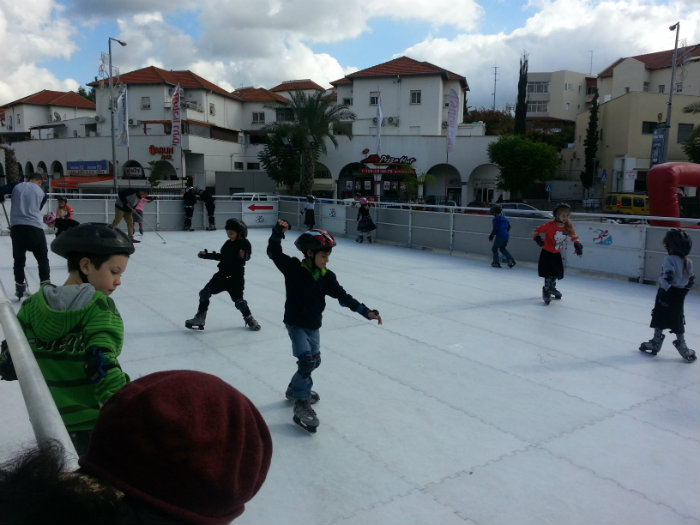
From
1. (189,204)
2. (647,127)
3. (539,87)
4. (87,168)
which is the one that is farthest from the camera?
(539,87)

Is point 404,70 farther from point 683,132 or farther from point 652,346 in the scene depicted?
point 652,346

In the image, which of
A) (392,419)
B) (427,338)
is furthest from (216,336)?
(392,419)

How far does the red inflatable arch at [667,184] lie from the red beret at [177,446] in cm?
1633

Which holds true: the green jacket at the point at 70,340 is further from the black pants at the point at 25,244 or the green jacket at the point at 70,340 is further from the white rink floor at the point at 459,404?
the black pants at the point at 25,244

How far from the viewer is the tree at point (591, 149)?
40.8 m

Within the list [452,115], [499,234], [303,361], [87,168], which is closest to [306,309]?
[303,361]

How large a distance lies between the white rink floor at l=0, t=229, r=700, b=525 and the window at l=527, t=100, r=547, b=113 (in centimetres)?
6228

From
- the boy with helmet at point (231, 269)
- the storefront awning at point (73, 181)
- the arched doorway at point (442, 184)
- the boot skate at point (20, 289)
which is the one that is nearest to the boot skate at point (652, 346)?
the boy with helmet at point (231, 269)

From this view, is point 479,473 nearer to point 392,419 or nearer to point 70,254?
point 392,419

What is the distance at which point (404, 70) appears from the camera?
4241cm

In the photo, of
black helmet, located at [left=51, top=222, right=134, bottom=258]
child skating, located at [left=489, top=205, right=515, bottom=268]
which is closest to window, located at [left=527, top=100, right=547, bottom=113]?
child skating, located at [left=489, top=205, right=515, bottom=268]

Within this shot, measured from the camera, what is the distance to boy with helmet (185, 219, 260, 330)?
6.29m

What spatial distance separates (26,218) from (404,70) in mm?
39317

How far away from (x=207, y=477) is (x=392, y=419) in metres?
3.48
